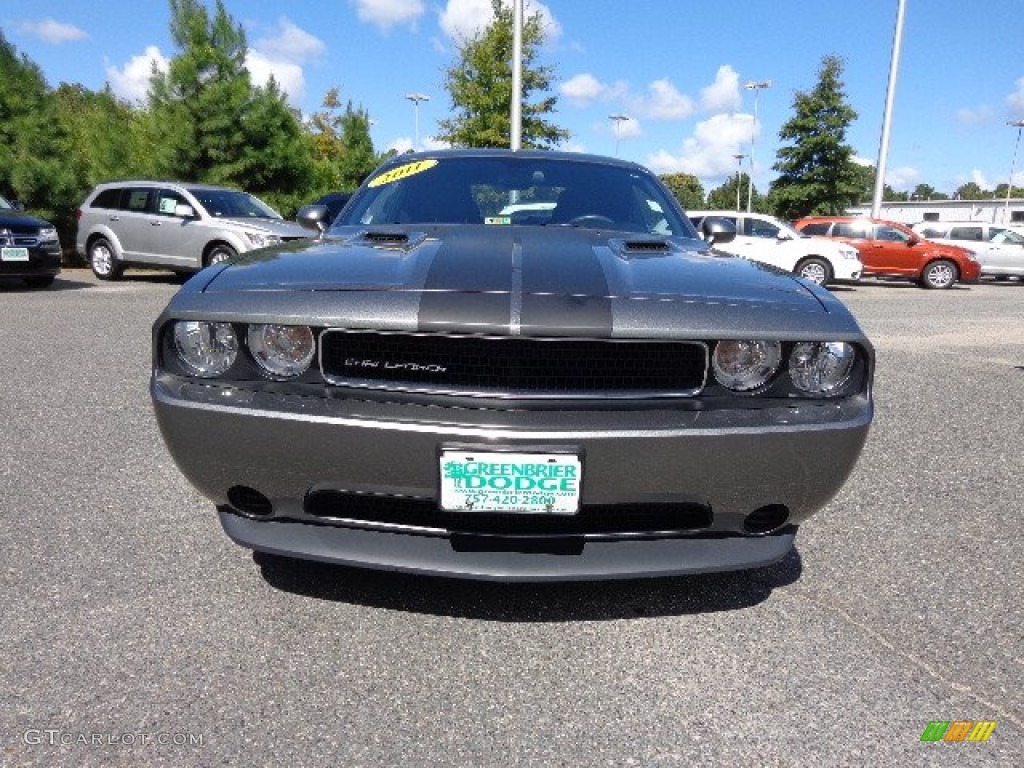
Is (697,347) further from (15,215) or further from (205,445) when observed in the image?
(15,215)

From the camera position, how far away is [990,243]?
18.8m

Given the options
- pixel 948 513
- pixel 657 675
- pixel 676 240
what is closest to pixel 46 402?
pixel 676 240

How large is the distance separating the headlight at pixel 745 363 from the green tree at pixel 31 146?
1565 cm

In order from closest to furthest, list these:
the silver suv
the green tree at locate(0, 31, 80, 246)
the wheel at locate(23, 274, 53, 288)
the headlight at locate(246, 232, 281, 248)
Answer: the wheel at locate(23, 274, 53, 288)
the headlight at locate(246, 232, 281, 248)
the silver suv
the green tree at locate(0, 31, 80, 246)

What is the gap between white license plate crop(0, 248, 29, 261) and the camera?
9.63 metres

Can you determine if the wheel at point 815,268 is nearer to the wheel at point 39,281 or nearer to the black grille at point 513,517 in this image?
the wheel at point 39,281

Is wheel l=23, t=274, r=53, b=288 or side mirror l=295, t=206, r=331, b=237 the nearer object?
side mirror l=295, t=206, r=331, b=237

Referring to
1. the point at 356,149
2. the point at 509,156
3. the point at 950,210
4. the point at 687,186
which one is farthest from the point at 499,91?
the point at 687,186

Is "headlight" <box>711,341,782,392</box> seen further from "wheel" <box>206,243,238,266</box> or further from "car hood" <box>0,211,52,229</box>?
"car hood" <box>0,211,52,229</box>

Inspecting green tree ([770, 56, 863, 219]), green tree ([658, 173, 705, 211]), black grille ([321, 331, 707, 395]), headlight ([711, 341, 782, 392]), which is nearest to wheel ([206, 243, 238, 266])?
black grille ([321, 331, 707, 395])

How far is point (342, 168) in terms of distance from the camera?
23.8 metres

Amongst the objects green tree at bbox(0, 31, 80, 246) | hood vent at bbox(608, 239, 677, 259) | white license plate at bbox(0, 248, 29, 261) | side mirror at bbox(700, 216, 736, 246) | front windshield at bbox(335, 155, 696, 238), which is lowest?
white license plate at bbox(0, 248, 29, 261)

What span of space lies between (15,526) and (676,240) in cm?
264
